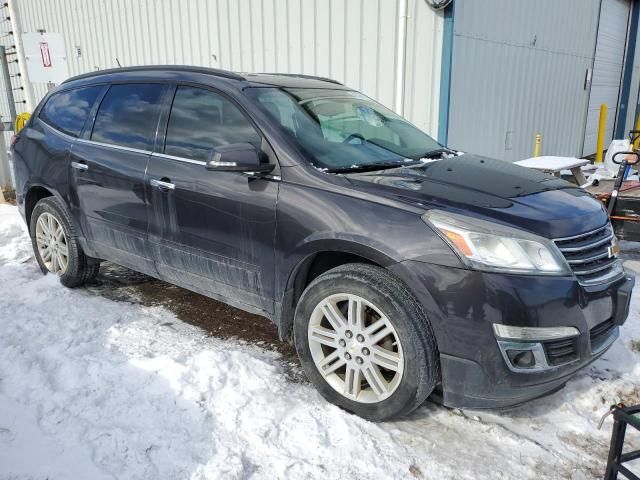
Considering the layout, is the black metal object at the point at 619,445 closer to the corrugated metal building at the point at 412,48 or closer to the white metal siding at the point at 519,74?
the corrugated metal building at the point at 412,48

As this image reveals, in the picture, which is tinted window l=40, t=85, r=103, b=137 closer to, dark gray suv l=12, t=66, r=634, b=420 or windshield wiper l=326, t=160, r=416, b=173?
dark gray suv l=12, t=66, r=634, b=420

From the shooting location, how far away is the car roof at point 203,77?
11.3 ft

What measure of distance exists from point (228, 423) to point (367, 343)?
809 millimetres

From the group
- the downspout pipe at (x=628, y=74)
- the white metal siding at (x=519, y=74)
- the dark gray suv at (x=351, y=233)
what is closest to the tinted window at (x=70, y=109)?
the dark gray suv at (x=351, y=233)

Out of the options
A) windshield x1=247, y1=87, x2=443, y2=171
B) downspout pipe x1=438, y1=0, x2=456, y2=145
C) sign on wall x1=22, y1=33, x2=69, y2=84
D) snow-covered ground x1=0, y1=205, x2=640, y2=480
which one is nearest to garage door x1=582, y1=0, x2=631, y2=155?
downspout pipe x1=438, y1=0, x2=456, y2=145

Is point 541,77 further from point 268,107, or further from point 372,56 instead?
point 268,107

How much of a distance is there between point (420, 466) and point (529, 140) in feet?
26.4

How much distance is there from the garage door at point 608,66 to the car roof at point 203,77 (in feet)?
35.9

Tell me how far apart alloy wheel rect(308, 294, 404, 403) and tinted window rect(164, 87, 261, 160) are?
1.10 meters

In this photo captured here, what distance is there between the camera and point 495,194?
2.76 m

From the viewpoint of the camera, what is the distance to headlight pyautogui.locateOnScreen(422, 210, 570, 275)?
7.81ft

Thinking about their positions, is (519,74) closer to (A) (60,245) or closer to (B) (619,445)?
(A) (60,245)

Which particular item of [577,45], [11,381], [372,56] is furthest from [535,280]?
[577,45]

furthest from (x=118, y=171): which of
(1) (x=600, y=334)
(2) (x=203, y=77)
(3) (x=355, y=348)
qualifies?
(1) (x=600, y=334)
